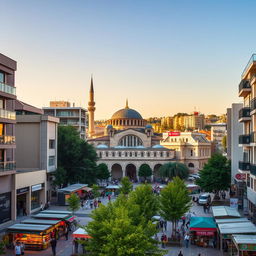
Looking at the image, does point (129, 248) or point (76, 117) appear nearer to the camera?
point (129, 248)

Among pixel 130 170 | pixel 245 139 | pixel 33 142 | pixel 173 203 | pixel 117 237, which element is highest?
pixel 245 139

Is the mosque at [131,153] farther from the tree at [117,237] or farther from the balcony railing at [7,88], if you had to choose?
the tree at [117,237]

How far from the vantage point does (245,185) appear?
3800 centimetres

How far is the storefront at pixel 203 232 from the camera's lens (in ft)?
86.6

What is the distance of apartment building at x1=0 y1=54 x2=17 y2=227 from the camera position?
100ft

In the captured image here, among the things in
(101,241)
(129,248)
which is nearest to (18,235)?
(101,241)

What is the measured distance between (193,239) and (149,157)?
59764mm

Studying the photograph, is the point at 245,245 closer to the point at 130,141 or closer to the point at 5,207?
the point at 5,207

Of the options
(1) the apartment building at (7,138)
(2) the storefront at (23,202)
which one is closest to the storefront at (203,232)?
(1) the apartment building at (7,138)

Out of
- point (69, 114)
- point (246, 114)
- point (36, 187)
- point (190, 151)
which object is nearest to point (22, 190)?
point (36, 187)

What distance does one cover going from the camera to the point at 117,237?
16.1 m

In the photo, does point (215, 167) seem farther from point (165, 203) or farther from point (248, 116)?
point (165, 203)

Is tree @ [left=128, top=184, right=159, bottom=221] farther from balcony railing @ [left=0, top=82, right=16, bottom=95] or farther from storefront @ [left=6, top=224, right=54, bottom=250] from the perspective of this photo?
balcony railing @ [left=0, top=82, right=16, bottom=95]

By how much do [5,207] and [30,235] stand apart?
762 cm
